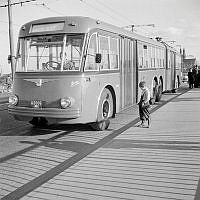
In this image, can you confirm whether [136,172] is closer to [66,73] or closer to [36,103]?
[66,73]

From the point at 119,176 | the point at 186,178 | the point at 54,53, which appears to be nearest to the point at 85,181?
the point at 119,176

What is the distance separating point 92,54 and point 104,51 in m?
0.79

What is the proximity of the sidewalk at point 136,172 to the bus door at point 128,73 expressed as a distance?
2895 mm

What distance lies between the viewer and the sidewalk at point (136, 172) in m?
4.46

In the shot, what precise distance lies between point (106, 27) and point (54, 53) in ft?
6.13

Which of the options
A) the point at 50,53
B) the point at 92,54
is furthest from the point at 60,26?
the point at 92,54

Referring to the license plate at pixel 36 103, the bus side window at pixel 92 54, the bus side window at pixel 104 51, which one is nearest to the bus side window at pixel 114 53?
the bus side window at pixel 104 51

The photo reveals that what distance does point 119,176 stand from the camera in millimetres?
5160

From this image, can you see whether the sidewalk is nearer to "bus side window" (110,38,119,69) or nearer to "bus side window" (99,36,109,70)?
"bus side window" (99,36,109,70)

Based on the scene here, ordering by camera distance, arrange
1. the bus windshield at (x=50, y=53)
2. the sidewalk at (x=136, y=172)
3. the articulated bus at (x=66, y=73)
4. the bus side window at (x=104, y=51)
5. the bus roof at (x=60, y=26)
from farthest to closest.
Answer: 1. the bus side window at (x=104, y=51)
2. the bus roof at (x=60, y=26)
3. the bus windshield at (x=50, y=53)
4. the articulated bus at (x=66, y=73)
5. the sidewalk at (x=136, y=172)

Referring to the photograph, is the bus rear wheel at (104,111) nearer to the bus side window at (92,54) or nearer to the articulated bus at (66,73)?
the articulated bus at (66,73)

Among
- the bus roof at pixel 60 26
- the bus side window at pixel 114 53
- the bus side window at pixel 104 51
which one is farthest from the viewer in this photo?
the bus side window at pixel 114 53

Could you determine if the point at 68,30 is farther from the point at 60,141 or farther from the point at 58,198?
the point at 58,198

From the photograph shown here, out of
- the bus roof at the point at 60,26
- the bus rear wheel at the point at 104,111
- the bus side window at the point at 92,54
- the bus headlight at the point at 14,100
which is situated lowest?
the bus rear wheel at the point at 104,111
